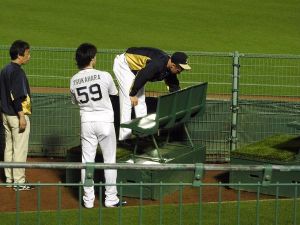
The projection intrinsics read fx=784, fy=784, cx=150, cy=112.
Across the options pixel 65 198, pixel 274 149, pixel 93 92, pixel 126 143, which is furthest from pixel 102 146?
pixel 274 149

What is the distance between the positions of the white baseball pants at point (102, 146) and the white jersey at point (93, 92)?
3.7 inches

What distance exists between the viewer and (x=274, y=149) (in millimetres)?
10773

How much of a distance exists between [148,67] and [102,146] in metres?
1.43

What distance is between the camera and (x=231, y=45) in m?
24.4

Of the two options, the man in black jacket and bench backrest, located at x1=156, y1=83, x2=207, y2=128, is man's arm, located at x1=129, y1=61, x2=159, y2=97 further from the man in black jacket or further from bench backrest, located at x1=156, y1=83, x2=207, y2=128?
the man in black jacket

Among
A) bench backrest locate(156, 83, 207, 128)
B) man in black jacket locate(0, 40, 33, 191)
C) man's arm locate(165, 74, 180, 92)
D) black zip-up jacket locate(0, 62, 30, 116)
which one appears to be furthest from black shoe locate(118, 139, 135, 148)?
black zip-up jacket locate(0, 62, 30, 116)

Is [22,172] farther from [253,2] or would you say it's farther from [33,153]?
[253,2]

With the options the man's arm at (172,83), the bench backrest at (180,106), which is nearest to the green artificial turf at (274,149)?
the bench backrest at (180,106)

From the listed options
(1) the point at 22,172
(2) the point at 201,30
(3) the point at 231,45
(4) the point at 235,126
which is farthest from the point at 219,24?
(1) the point at 22,172

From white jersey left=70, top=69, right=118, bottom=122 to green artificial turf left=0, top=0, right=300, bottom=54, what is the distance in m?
14.2

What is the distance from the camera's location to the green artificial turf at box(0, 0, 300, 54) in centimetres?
2433

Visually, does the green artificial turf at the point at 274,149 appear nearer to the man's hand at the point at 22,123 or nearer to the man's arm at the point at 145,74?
the man's arm at the point at 145,74

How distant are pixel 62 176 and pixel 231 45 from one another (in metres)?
14.1

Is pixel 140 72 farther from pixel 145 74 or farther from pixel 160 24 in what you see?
pixel 160 24
